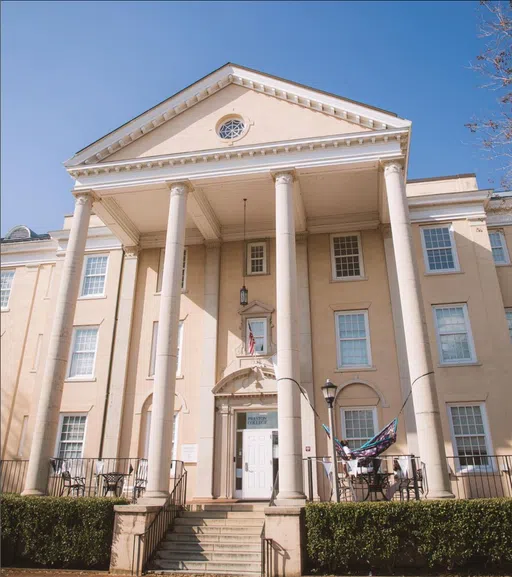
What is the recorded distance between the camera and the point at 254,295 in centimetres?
2033

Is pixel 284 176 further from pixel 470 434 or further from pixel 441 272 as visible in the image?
pixel 470 434

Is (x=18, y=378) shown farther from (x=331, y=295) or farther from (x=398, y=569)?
(x=398, y=569)

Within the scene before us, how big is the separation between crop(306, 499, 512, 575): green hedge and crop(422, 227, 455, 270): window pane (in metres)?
10.5

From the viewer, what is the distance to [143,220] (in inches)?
833

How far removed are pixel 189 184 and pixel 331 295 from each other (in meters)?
6.94

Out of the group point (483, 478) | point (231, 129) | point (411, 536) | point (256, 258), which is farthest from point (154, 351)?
point (483, 478)

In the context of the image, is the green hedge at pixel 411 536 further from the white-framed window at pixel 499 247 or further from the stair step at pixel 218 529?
the white-framed window at pixel 499 247

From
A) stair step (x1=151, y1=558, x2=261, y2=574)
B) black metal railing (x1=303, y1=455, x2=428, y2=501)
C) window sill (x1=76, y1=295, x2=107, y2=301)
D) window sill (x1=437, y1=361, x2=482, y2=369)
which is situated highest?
window sill (x1=76, y1=295, x2=107, y2=301)

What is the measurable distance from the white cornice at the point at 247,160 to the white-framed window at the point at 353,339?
6010 millimetres

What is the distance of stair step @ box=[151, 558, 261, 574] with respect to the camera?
456 inches

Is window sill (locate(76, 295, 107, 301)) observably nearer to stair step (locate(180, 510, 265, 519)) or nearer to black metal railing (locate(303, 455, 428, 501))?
stair step (locate(180, 510, 265, 519))

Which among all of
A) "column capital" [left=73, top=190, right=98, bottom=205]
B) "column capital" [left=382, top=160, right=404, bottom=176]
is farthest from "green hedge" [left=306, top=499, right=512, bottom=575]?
"column capital" [left=73, top=190, right=98, bottom=205]

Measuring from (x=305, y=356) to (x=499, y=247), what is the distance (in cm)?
943

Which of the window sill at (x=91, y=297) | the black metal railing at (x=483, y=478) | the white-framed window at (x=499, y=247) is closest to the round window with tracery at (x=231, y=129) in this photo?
the window sill at (x=91, y=297)
